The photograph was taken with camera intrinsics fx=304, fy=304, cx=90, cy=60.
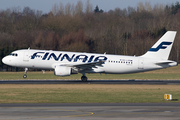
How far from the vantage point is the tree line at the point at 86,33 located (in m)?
100

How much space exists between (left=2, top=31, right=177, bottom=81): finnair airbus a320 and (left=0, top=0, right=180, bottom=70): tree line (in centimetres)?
4160

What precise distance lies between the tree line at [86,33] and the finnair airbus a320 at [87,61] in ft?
136

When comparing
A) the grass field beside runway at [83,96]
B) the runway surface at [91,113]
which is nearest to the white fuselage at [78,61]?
the grass field beside runway at [83,96]

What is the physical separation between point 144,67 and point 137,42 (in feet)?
199

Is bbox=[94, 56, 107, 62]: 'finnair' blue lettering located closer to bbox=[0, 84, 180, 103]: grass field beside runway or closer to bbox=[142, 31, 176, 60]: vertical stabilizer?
bbox=[142, 31, 176, 60]: vertical stabilizer

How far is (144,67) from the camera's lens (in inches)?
1781

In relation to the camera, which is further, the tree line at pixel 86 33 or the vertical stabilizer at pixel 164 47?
the tree line at pixel 86 33

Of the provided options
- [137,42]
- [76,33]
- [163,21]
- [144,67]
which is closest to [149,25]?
[163,21]

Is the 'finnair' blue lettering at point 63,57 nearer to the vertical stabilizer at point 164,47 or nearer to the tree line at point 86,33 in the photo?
the vertical stabilizer at point 164,47

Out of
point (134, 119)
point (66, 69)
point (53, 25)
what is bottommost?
point (134, 119)

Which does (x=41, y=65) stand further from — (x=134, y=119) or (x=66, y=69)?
(x=134, y=119)

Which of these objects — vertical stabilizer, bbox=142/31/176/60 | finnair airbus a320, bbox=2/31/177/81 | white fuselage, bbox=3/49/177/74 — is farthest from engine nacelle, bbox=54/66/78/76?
vertical stabilizer, bbox=142/31/176/60

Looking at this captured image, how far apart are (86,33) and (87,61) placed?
71.8m

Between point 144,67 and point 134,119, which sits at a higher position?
point 144,67
